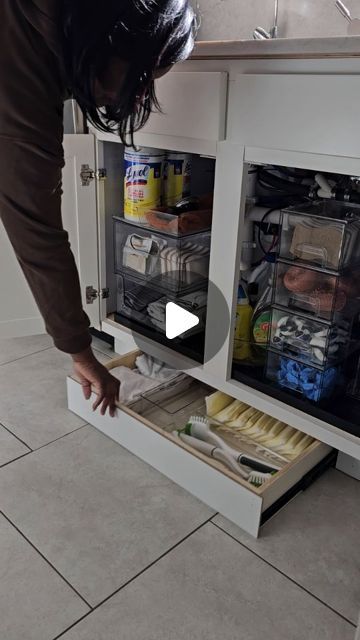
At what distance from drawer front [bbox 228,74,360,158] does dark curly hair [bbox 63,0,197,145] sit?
0.83 ft

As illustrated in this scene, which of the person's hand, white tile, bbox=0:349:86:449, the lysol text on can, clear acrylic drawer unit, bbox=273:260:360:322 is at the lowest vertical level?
white tile, bbox=0:349:86:449

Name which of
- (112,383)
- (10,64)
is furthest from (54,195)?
(112,383)

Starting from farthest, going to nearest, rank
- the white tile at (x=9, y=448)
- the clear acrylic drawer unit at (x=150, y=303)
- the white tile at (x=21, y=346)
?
the white tile at (x=21, y=346) < the clear acrylic drawer unit at (x=150, y=303) < the white tile at (x=9, y=448)

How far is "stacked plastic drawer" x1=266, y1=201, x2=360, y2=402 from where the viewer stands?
3.83 ft

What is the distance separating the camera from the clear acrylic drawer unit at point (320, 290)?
1.18 metres

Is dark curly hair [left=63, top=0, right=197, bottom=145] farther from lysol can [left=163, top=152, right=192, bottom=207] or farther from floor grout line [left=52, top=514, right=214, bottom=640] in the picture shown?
floor grout line [left=52, top=514, right=214, bottom=640]

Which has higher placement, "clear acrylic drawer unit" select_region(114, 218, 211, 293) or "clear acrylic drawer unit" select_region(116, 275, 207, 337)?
"clear acrylic drawer unit" select_region(114, 218, 211, 293)

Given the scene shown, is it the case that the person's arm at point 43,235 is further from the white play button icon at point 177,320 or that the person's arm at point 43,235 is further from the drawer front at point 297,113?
the white play button icon at point 177,320

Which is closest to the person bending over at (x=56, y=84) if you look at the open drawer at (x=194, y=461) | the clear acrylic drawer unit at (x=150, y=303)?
the open drawer at (x=194, y=461)

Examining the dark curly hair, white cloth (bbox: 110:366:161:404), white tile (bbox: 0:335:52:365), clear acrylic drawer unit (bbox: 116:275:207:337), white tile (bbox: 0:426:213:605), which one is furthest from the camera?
white tile (bbox: 0:335:52:365)

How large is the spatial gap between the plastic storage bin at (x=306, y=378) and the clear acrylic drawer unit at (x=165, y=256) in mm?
323

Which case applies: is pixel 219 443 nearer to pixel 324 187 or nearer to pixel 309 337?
pixel 309 337

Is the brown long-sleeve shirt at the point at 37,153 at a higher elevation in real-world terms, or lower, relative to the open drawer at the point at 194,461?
higher

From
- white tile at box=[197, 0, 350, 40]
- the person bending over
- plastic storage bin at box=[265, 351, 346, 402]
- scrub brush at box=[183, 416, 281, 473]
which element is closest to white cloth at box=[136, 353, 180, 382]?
scrub brush at box=[183, 416, 281, 473]
